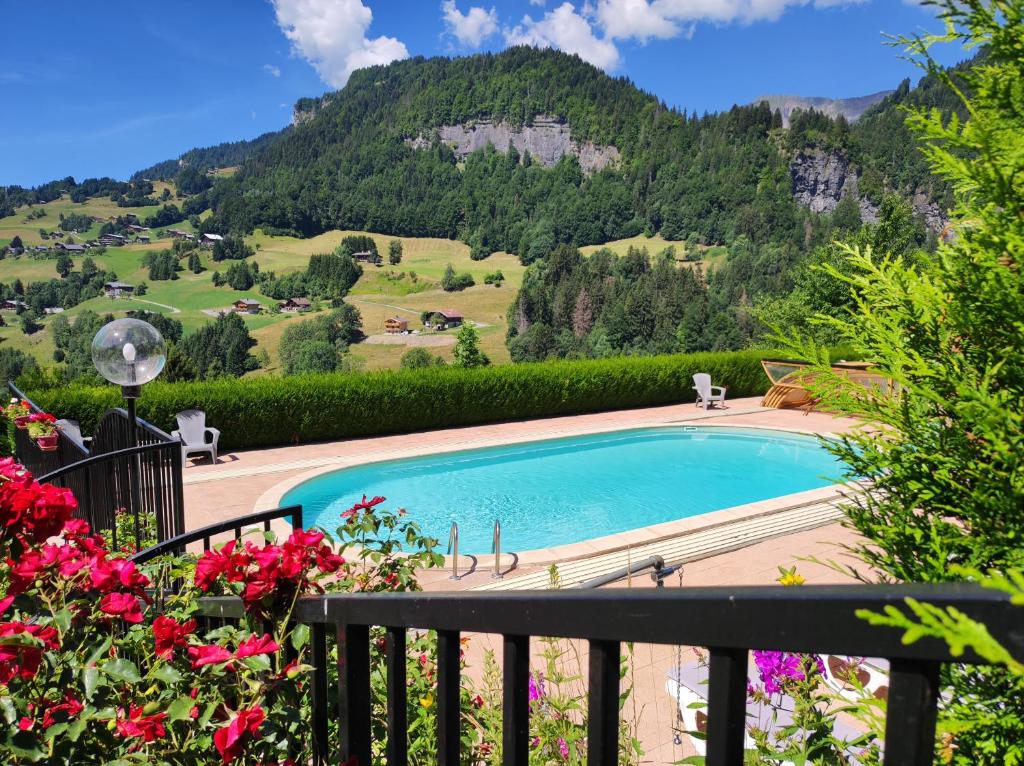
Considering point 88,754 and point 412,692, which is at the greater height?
point 88,754

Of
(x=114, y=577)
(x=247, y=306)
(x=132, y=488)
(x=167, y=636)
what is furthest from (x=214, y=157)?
(x=167, y=636)

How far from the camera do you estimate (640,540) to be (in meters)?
7.00

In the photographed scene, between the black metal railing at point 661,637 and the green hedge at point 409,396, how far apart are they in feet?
34.7

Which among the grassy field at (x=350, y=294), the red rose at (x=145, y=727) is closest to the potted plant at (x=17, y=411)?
the red rose at (x=145, y=727)

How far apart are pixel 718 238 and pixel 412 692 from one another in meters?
88.3

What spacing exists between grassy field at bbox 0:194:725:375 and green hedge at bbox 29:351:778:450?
48753 mm

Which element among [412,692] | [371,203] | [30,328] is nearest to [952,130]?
[412,692]

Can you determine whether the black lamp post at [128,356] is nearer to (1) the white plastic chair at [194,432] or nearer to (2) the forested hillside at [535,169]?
(1) the white plastic chair at [194,432]

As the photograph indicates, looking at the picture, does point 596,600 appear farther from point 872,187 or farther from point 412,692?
point 872,187

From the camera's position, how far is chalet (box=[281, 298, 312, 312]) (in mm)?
79438

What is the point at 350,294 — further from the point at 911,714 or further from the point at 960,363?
the point at 911,714

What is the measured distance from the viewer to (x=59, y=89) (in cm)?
9838

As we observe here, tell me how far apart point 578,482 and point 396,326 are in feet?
212

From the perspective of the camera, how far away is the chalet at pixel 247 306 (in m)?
79.3
